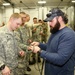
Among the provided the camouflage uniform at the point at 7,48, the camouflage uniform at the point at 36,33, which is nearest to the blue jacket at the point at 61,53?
the camouflage uniform at the point at 7,48

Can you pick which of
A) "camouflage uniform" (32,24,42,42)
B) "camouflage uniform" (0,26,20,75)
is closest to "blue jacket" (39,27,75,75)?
"camouflage uniform" (0,26,20,75)

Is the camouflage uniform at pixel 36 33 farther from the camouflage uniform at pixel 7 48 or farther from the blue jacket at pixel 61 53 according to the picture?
the blue jacket at pixel 61 53

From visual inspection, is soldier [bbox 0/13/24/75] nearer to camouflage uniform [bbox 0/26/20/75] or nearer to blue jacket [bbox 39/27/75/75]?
camouflage uniform [bbox 0/26/20/75]

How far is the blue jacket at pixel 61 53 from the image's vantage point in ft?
6.24

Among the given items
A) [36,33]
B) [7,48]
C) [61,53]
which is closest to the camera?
[61,53]

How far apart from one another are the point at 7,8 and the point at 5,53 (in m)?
9.56

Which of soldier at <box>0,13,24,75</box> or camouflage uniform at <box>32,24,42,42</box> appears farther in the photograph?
camouflage uniform at <box>32,24,42,42</box>

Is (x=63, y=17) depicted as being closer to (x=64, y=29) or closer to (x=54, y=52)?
(x=64, y=29)

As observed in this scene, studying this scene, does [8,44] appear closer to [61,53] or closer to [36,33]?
[61,53]

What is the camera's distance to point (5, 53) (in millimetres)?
2367

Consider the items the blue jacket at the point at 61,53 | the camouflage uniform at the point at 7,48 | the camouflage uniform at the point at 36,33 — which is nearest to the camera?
the blue jacket at the point at 61,53

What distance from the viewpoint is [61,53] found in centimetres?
190

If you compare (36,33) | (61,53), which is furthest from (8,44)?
(36,33)

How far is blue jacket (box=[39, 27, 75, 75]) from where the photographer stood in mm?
1901
